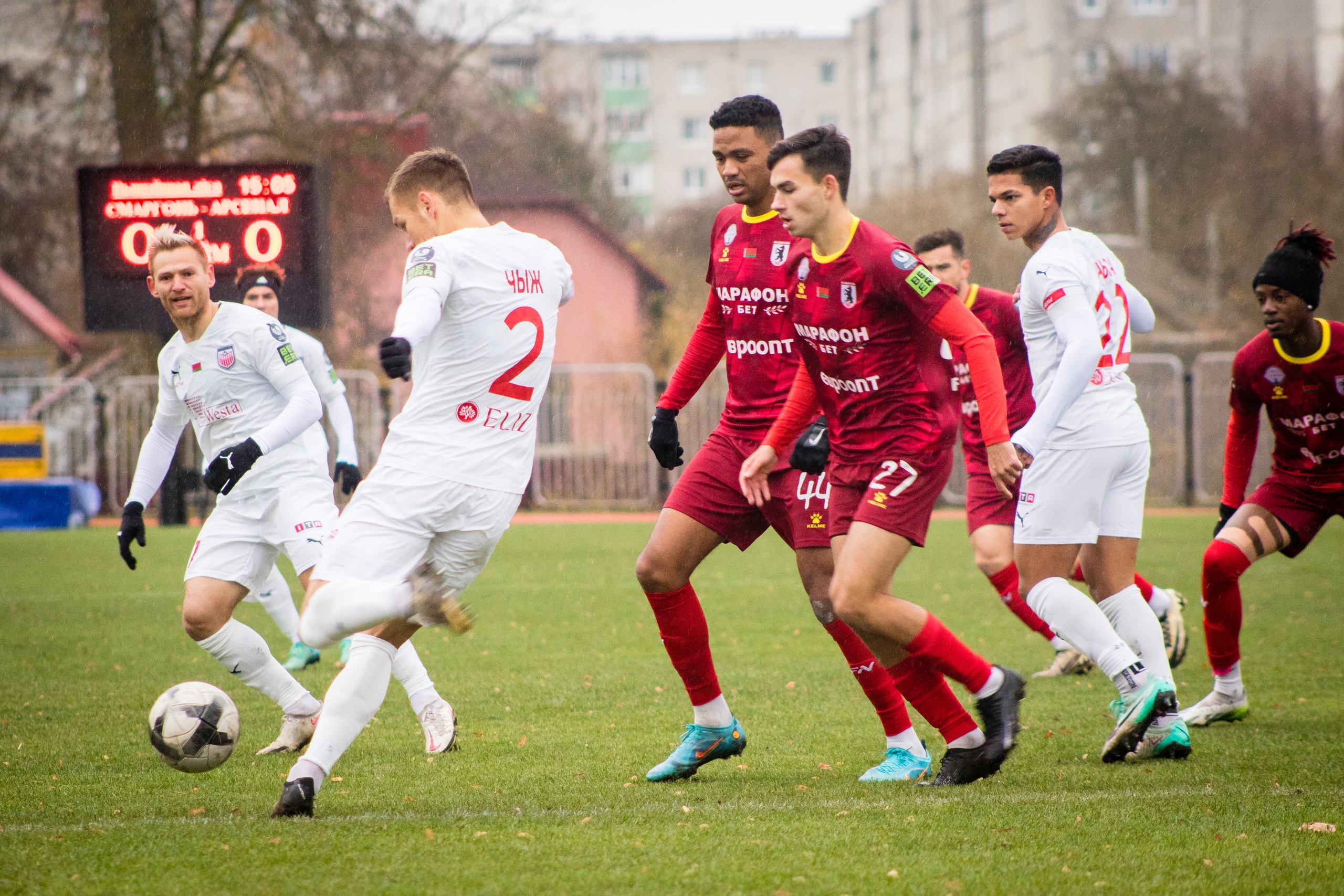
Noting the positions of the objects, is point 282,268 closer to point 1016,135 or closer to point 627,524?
point 627,524

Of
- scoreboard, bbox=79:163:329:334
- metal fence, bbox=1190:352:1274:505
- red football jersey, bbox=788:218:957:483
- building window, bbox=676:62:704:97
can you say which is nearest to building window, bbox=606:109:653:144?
metal fence, bbox=1190:352:1274:505

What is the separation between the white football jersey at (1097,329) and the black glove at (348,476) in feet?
10.9

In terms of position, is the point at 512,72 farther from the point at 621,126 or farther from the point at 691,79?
the point at 691,79

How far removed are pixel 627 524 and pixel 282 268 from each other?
28.1ft

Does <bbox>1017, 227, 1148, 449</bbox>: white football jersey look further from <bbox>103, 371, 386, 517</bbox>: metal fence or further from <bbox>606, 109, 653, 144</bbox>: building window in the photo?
<bbox>606, 109, 653, 144</bbox>: building window

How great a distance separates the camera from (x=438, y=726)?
5.70 metres

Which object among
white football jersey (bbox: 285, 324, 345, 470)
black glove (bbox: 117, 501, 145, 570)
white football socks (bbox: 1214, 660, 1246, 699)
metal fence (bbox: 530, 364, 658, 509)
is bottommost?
metal fence (bbox: 530, 364, 658, 509)

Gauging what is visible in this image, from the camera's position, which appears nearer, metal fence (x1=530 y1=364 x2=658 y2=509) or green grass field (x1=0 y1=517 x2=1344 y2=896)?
green grass field (x1=0 y1=517 x2=1344 y2=896)

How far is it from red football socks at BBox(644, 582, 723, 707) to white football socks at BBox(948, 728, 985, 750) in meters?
0.94

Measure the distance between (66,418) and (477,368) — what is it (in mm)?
20875

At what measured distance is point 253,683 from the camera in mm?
5652

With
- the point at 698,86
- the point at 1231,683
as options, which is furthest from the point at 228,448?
the point at 698,86

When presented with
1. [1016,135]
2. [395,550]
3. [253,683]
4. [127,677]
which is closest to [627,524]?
[127,677]

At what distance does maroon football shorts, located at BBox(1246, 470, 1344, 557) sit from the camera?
6.17 metres
